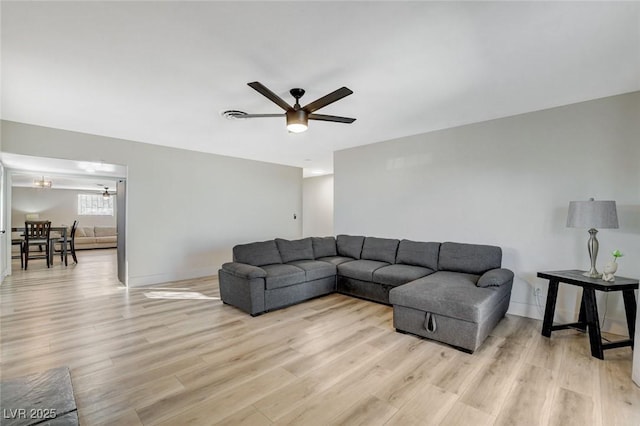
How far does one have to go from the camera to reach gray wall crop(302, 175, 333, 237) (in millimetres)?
8555

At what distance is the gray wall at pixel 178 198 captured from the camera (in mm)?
4183

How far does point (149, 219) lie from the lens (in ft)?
15.9

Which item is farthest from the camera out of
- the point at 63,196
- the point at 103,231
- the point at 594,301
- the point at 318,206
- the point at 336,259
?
the point at 63,196

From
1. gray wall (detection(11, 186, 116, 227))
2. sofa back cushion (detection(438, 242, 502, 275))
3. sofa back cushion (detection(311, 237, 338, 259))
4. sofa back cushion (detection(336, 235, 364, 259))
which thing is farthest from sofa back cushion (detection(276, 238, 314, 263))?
gray wall (detection(11, 186, 116, 227))

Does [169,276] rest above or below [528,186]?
below

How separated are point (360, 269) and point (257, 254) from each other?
149 centimetres

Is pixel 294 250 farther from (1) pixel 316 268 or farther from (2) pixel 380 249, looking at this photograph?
(2) pixel 380 249

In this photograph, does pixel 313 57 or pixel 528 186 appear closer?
pixel 313 57

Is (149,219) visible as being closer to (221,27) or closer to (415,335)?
(221,27)

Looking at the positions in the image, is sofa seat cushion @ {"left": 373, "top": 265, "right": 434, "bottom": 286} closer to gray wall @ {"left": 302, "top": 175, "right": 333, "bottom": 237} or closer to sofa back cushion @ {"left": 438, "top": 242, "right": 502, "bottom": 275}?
sofa back cushion @ {"left": 438, "top": 242, "right": 502, "bottom": 275}

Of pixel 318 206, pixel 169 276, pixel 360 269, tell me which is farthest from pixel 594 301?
pixel 318 206

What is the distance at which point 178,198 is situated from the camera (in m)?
5.20

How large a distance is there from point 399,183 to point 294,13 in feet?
11.0

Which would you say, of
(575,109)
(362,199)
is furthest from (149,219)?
(575,109)
